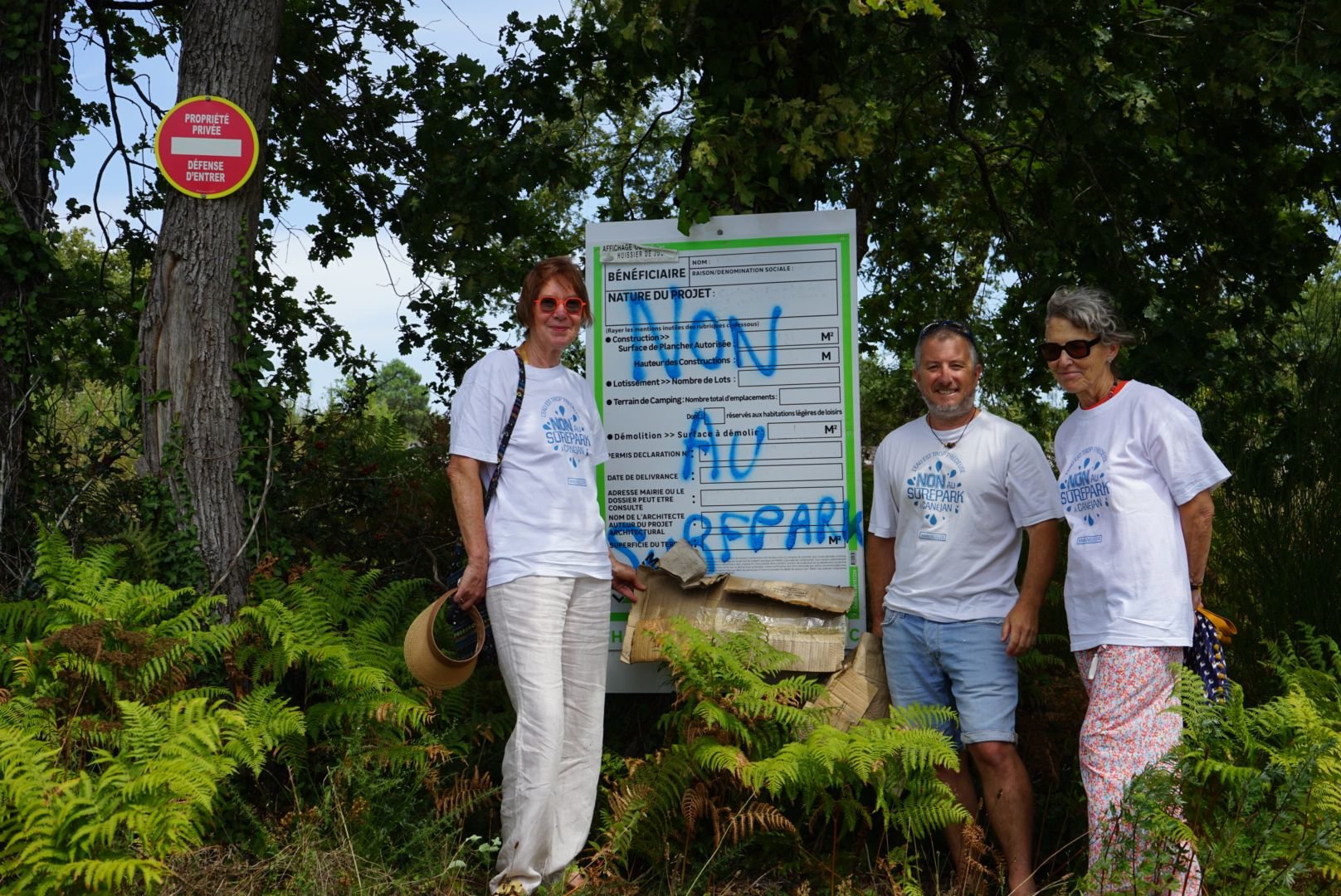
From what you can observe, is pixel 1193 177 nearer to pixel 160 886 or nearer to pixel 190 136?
pixel 190 136

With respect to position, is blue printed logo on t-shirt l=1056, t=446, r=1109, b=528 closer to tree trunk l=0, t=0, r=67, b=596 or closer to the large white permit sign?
the large white permit sign

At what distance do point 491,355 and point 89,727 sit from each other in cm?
204

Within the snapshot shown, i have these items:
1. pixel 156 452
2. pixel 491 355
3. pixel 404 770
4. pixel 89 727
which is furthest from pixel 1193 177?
pixel 89 727

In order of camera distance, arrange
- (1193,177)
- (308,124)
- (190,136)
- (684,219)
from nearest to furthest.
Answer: (684,219) < (190,136) < (1193,177) < (308,124)

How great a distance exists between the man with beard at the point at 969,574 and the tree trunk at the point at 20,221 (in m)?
4.36

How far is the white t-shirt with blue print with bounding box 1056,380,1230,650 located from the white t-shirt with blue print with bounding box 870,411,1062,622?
292 mm

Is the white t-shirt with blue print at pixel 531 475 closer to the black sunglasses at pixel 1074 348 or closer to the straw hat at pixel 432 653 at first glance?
the straw hat at pixel 432 653

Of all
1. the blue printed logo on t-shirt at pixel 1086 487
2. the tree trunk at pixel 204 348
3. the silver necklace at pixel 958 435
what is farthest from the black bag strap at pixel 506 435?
the blue printed logo on t-shirt at pixel 1086 487

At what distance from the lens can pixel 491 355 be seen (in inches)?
175

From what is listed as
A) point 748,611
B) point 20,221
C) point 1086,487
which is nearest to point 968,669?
point 1086,487

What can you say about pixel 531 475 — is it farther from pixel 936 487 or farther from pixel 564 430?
pixel 936 487

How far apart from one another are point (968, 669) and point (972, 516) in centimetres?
56

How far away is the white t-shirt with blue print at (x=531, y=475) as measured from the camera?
430 centimetres

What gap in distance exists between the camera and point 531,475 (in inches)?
172
